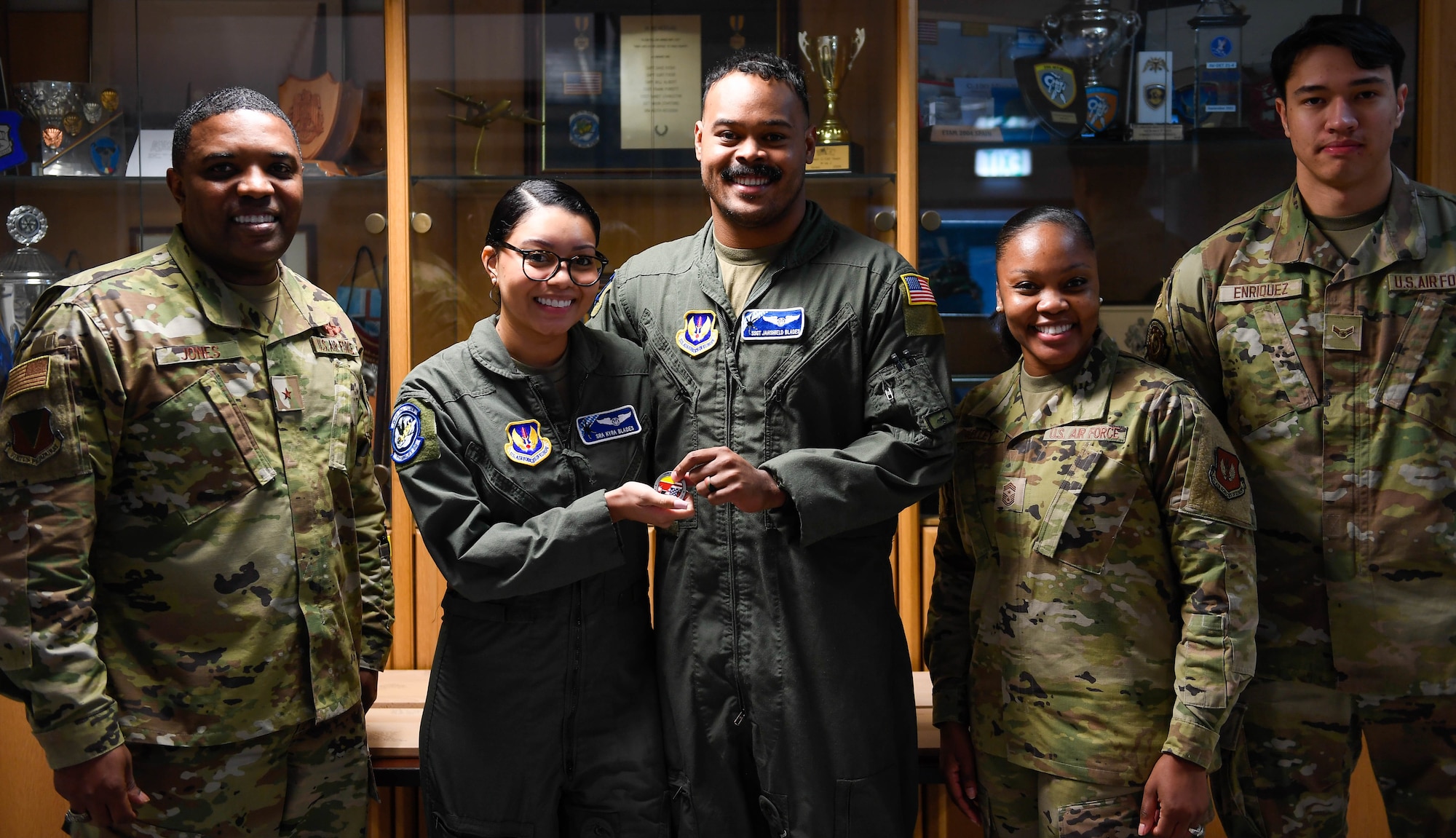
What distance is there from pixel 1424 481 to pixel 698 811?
56.4 inches

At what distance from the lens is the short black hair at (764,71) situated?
1923 millimetres

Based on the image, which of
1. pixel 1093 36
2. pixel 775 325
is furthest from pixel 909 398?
pixel 1093 36

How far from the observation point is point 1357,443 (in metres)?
1.94

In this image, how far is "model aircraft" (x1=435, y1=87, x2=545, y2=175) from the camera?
9.72ft

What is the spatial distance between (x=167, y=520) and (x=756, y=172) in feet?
3.86

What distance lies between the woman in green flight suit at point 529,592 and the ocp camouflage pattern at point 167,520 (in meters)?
0.22

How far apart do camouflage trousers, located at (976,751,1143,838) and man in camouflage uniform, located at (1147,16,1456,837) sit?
0.29 metres

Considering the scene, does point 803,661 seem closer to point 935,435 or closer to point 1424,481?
point 935,435

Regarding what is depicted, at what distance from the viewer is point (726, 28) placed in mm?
2961

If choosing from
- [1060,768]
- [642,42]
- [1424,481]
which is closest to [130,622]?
[1060,768]

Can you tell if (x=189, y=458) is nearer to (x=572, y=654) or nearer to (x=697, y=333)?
(x=572, y=654)

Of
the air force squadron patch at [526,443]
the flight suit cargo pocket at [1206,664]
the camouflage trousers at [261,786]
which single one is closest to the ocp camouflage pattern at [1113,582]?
the flight suit cargo pocket at [1206,664]

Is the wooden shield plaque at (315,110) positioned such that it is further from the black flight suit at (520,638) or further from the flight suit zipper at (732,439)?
the flight suit zipper at (732,439)

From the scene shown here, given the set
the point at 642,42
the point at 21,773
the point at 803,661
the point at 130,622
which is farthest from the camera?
the point at 642,42
